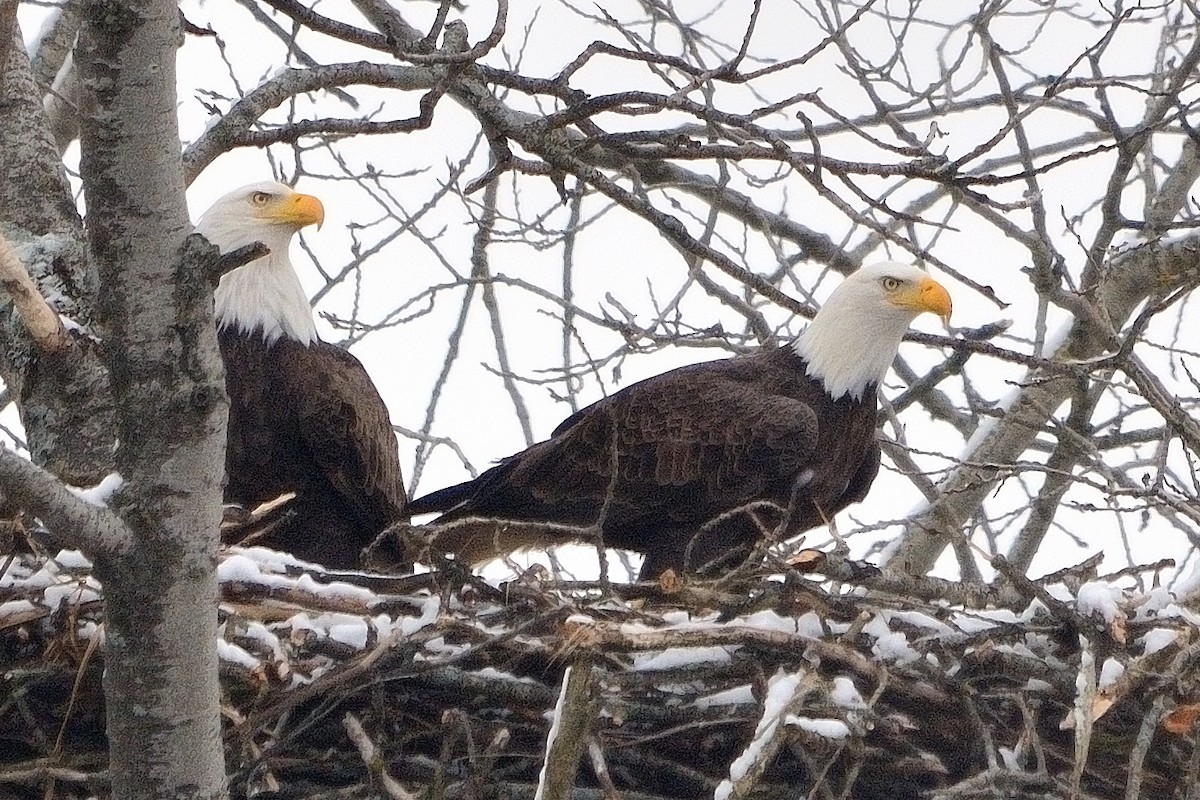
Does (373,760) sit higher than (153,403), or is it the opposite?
(153,403)

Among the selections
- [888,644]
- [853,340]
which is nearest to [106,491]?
[888,644]

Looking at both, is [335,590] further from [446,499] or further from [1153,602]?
[1153,602]

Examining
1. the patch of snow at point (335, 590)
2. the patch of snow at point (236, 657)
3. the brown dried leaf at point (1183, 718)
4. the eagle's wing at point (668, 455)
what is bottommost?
the brown dried leaf at point (1183, 718)

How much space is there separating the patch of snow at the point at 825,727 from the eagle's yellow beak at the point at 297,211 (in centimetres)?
253

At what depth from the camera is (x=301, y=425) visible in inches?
165

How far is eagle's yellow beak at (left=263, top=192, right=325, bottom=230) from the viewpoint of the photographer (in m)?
4.58

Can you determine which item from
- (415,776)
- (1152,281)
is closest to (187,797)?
(415,776)

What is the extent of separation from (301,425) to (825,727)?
6.66 feet

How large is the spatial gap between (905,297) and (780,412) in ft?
2.20

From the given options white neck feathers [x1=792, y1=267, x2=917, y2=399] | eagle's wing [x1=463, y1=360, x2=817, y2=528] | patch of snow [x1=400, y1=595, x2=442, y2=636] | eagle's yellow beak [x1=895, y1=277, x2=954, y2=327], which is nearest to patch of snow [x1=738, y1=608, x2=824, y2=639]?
patch of snow [x1=400, y1=595, x2=442, y2=636]

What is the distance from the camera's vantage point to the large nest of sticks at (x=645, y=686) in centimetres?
281

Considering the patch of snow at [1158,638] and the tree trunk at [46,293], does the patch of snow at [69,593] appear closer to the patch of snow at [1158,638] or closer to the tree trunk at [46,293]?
the tree trunk at [46,293]

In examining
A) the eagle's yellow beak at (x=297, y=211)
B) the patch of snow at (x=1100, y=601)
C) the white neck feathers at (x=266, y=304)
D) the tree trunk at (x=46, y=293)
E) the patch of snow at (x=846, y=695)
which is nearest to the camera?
the patch of snow at (x=846, y=695)

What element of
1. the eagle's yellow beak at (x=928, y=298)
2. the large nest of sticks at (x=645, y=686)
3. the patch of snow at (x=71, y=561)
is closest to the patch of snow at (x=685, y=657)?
the large nest of sticks at (x=645, y=686)
